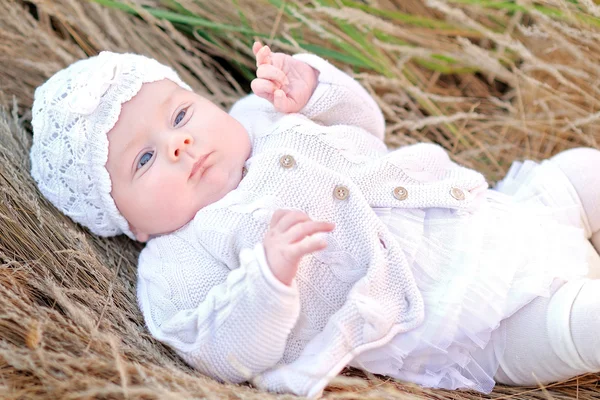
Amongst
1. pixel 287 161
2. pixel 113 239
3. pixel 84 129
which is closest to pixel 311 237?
pixel 287 161

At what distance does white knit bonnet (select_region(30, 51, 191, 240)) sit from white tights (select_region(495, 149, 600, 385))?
129cm

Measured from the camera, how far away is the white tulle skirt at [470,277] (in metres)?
1.73

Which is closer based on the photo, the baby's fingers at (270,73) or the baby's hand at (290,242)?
the baby's hand at (290,242)

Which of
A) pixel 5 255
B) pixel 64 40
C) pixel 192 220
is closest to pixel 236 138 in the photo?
pixel 192 220

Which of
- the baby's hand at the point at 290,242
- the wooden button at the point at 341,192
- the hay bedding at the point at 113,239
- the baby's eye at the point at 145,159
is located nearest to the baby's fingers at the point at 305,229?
the baby's hand at the point at 290,242

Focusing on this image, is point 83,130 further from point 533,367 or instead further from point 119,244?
point 533,367

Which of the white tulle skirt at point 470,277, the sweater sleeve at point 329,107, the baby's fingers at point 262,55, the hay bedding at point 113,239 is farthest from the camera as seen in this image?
the sweater sleeve at point 329,107

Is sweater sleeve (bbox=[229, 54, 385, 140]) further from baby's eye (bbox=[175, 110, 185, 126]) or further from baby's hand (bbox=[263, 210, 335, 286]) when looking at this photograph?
baby's hand (bbox=[263, 210, 335, 286])

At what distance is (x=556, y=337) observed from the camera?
168 centimetres

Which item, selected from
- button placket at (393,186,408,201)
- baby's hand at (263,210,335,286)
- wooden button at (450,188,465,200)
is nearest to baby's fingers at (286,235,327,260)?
baby's hand at (263,210,335,286)

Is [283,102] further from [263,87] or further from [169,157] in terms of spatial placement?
[169,157]

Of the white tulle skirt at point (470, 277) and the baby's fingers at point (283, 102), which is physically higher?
the baby's fingers at point (283, 102)

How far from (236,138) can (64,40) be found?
3.87ft

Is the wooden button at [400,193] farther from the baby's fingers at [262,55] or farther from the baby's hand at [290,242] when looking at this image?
the baby's fingers at [262,55]
